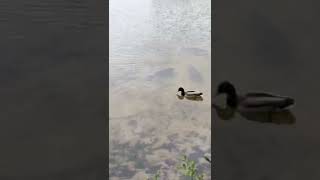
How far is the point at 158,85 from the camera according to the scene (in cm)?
207

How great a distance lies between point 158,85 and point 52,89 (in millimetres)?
1762

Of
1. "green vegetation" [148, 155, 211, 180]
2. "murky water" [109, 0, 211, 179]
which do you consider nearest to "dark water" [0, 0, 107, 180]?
"murky water" [109, 0, 211, 179]
